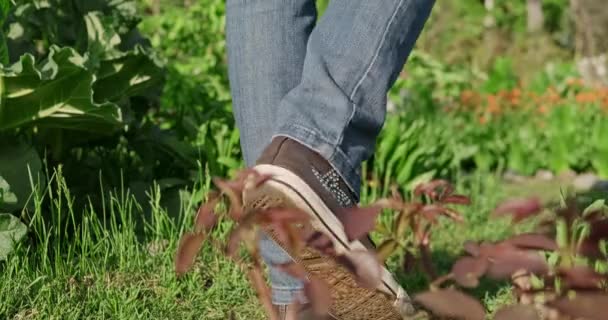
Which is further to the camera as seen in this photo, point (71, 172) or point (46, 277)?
point (71, 172)

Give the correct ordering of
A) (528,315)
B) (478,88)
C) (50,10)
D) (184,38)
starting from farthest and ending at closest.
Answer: (478,88)
(184,38)
(50,10)
(528,315)

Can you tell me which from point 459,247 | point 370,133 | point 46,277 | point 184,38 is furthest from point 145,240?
point 184,38

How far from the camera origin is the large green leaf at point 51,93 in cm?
221

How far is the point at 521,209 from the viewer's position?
86cm

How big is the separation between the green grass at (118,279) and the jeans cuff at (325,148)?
0.64 meters

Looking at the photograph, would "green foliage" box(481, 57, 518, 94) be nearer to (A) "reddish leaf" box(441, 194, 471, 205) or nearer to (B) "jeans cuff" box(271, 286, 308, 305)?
(B) "jeans cuff" box(271, 286, 308, 305)

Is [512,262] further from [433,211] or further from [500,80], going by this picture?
[500,80]

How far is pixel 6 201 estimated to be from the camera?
2172mm

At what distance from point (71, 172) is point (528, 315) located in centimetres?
221

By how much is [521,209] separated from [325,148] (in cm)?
77

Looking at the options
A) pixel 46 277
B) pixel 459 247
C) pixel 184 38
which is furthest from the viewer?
pixel 184 38

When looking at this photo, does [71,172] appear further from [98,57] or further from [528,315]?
[528,315]

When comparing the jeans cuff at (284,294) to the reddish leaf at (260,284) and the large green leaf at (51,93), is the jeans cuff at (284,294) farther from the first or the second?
the reddish leaf at (260,284)

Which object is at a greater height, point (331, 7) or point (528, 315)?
point (528, 315)
